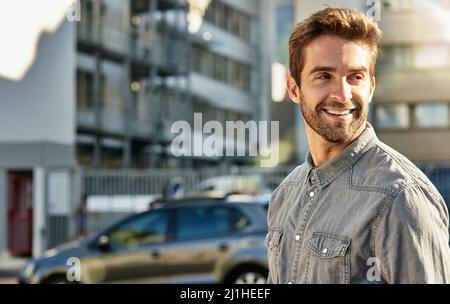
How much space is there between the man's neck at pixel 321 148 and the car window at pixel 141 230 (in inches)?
274

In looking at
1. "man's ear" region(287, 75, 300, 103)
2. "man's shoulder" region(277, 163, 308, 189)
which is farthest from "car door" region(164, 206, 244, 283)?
"man's ear" region(287, 75, 300, 103)

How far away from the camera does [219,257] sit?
8539mm

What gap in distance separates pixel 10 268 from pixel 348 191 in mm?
14113

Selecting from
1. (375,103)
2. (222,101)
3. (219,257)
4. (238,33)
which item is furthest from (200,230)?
(238,33)

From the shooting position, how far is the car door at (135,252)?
8500 mm

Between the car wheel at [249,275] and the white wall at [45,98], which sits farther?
the white wall at [45,98]

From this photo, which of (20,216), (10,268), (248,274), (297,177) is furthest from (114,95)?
(297,177)

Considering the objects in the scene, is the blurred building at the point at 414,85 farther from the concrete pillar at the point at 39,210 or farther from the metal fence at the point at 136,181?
the concrete pillar at the point at 39,210

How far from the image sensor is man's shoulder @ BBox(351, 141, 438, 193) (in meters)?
1.61

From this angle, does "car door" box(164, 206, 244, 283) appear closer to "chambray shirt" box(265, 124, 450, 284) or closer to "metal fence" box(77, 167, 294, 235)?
"chambray shirt" box(265, 124, 450, 284)

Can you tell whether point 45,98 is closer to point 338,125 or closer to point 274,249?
point 274,249

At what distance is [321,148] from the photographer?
190 cm

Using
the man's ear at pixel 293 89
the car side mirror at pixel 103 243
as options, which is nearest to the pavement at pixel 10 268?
the car side mirror at pixel 103 243
